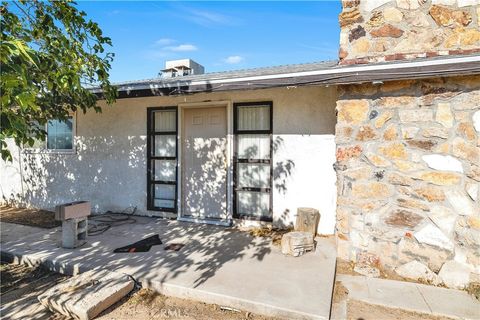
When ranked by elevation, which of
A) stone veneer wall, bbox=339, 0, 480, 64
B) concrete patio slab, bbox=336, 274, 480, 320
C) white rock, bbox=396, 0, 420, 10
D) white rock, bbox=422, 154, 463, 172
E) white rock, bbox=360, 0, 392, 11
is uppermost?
white rock, bbox=360, 0, 392, 11

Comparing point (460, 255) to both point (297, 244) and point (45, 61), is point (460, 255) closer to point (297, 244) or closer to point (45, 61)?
point (297, 244)

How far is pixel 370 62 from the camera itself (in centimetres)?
343

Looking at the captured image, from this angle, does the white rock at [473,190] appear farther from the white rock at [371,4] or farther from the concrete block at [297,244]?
the white rock at [371,4]

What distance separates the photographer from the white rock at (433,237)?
3135 mm

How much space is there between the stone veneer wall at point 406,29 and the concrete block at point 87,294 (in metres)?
3.81

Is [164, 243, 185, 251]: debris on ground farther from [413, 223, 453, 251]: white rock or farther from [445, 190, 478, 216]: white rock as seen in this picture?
[445, 190, 478, 216]: white rock

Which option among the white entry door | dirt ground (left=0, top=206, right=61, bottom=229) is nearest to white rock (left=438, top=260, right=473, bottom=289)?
the white entry door

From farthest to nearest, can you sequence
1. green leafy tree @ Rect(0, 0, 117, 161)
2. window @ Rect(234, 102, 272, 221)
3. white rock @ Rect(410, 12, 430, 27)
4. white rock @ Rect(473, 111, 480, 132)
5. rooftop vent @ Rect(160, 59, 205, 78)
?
1. rooftop vent @ Rect(160, 59, 205, 78)
2. window @ Rect(234, 102, 272, 221)
3. white rock @ Rect(410, 12, 430, 27)
4. white rock @ Rect(473, 111, 480, 132)
5. green leafy tree @ Rect(0, 0, 117, 161)

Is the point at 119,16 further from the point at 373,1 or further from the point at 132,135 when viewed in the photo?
the point at 373,1

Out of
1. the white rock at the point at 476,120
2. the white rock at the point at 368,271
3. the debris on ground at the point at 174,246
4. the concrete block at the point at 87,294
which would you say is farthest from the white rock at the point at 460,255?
the concrete block at the point at 87,294

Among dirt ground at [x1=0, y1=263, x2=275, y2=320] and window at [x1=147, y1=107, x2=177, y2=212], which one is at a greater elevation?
window at [x1=147, y1=107, x2=177, y2=212]

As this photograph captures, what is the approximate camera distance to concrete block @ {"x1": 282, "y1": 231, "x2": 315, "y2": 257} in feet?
12.4

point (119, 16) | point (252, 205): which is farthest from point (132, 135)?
point (252, 205)

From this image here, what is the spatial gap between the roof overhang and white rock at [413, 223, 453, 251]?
1.74m
